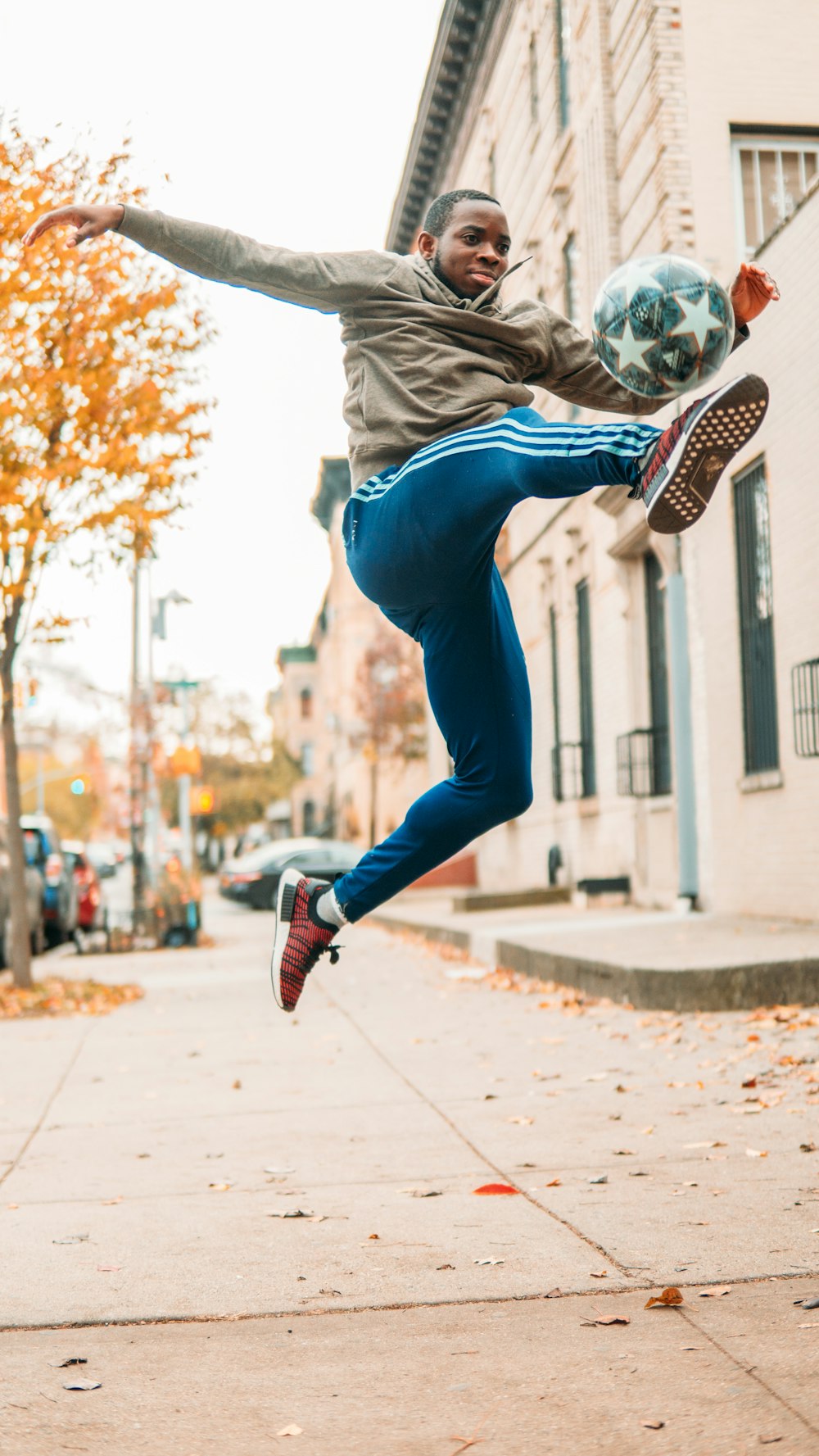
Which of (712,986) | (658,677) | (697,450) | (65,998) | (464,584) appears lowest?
(65,998)

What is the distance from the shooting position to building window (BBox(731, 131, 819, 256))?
52.2ft

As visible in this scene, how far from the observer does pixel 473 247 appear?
4.21 meters

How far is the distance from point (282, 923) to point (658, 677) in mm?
14495

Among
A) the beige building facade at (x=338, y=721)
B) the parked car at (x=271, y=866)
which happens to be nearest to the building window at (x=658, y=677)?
the parked car at (x=271, y=866)

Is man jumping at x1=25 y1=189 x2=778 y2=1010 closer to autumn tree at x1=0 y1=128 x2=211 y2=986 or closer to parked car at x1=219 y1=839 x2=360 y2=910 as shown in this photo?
autumn tree at x1=0 y1=128 x2=211 y2=986

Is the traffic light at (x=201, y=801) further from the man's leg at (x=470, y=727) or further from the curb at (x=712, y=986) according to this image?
the man's leg at (x=470, y=727)

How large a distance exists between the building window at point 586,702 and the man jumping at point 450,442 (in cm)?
1748

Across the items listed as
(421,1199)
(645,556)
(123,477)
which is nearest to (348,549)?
(421,1199)

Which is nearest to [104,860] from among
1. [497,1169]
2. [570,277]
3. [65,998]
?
[570,277]

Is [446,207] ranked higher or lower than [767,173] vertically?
lower

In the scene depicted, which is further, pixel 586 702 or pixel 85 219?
pixel 586 702

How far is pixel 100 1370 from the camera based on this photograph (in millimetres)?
3236

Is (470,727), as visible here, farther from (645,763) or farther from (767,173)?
(645,763)

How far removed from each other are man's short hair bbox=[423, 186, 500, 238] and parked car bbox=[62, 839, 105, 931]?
20075 mm
